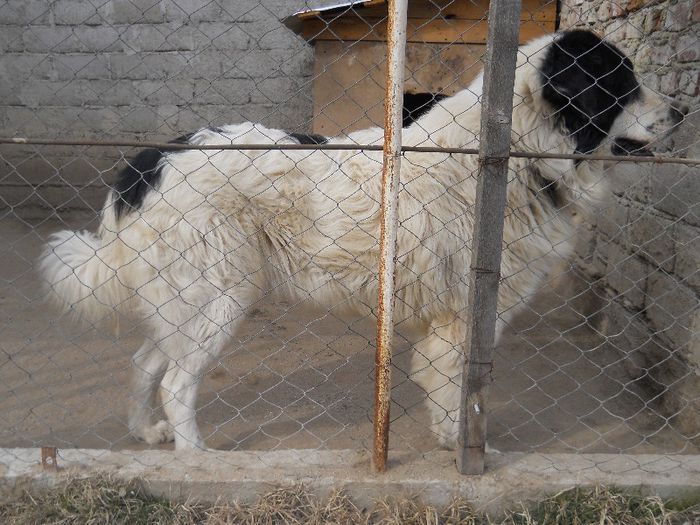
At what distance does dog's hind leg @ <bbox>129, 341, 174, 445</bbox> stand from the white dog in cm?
17

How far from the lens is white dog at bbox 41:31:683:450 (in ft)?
8.99

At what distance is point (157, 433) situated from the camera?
309cm

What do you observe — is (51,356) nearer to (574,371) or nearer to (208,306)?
(208,306)

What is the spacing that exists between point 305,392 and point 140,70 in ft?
15.0

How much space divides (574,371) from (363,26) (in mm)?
3112

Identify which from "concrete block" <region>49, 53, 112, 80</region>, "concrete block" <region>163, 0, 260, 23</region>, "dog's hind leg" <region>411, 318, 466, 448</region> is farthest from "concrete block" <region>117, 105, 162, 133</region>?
"dog's hind leg" <region>411, 318, 466, 448</region>

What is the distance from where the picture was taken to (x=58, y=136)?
6473mm

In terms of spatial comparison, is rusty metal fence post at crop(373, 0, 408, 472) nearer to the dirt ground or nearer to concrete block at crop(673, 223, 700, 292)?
the dirt ground

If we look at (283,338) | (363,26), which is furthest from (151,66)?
(283,338)

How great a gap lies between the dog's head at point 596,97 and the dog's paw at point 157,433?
2.29 m

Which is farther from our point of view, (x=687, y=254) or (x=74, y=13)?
A: (x=74, y=13)

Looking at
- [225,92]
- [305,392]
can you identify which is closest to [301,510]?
[305,392]

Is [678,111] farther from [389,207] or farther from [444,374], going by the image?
[389,207]

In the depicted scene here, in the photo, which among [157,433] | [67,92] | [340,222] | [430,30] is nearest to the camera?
[340,222]
